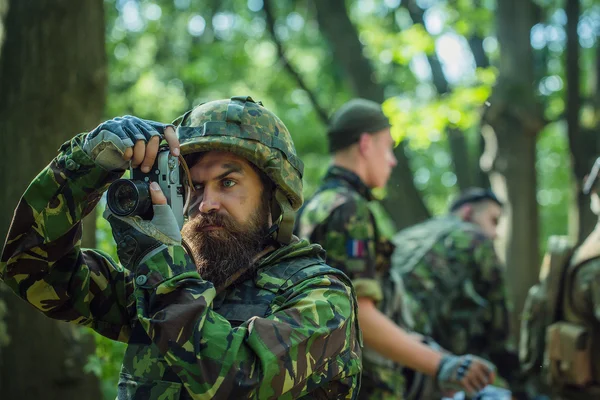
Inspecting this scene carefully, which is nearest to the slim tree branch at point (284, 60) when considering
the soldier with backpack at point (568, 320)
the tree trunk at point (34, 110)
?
the soldier with backpack at point (568, 320)

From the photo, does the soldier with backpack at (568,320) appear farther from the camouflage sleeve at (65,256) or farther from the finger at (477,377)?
the camouflage sleeve at (65,256)

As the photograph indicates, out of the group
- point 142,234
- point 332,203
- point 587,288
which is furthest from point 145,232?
point 587,288

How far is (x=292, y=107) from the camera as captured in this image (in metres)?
19.3

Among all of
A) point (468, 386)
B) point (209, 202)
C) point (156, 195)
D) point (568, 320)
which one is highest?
point (156, 195)

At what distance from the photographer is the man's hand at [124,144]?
108 inches

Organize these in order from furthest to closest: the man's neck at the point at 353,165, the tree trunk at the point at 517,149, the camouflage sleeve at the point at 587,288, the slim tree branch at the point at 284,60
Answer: the slim tree branch at the point at 284,60 < the tree trunk at the point at 517,149 < the camouflage sleeve at the point at 587,288 < the man's neck at the point at 353,165

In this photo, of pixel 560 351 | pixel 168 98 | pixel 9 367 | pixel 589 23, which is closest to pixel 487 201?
pixel 560 351

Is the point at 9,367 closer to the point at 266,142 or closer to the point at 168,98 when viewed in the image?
the point at 266,142

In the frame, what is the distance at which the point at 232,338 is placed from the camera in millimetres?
2629

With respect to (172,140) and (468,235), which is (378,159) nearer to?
(468,235)

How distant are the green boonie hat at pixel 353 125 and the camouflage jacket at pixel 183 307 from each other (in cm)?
234

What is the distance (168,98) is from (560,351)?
1309 centimetres

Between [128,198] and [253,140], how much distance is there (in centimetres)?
72

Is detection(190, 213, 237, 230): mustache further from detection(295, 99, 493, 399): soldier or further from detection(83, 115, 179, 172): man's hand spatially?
detection(295, 99, 493, 399): soldier
